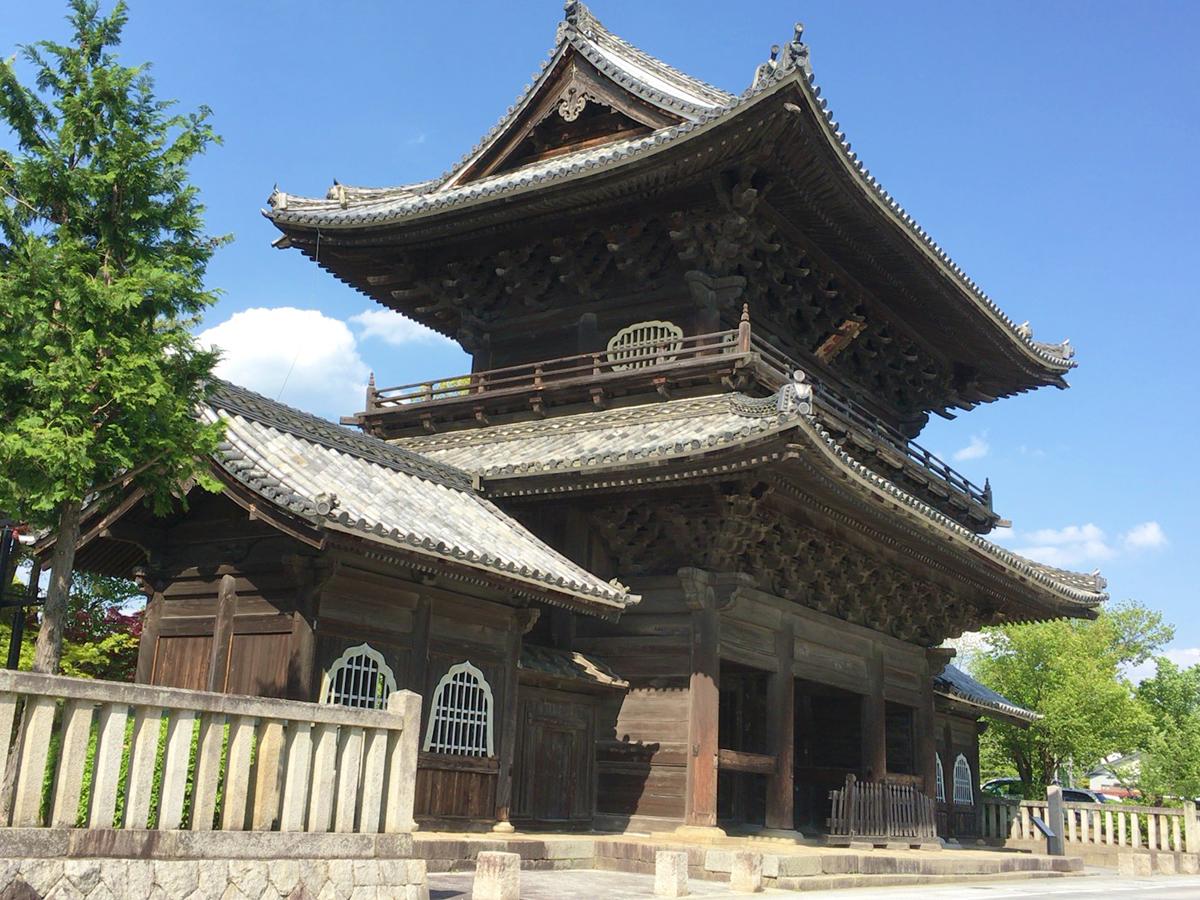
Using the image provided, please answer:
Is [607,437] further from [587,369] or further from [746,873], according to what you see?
[746,873]

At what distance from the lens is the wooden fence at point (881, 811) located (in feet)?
63.1

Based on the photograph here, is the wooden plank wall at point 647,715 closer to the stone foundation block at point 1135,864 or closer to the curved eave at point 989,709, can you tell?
the curved eave at point 989,709

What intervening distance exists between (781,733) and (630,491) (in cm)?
475

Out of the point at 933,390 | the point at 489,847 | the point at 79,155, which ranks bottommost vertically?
the point at 489,847

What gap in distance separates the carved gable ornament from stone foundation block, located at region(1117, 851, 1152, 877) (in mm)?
17345

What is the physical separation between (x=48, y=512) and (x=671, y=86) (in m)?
15.8

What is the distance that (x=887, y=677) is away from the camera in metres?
22.5

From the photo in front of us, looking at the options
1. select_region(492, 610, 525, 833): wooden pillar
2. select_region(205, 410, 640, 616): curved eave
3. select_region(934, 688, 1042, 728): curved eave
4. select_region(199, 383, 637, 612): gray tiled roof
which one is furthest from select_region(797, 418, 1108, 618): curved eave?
select_region(492, 610, 525, 833): wooden pillar

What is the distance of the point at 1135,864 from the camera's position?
77.3ft

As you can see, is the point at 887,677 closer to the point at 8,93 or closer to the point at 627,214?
the point at 627,214

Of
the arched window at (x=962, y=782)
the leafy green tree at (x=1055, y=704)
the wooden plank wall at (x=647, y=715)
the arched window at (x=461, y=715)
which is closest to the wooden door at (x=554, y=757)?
the wooden plank wall at (x=647, y=715)

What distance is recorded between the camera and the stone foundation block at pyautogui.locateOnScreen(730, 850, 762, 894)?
44.2ft

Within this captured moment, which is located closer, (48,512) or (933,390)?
(48,512)

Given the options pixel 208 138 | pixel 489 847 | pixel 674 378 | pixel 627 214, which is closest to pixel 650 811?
pixel 489 847
